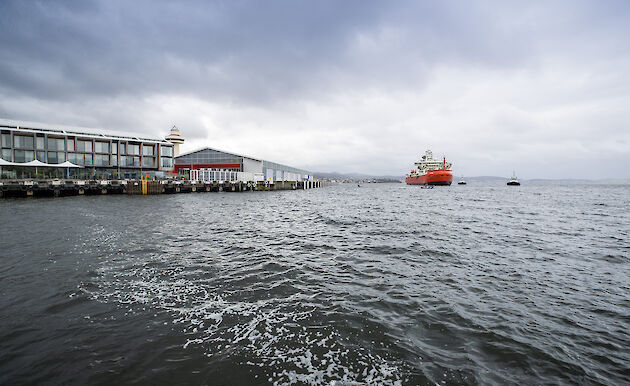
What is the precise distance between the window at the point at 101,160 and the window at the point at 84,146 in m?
1.93

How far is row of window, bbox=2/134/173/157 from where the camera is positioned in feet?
190

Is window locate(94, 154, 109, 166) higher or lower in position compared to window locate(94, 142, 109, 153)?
lower

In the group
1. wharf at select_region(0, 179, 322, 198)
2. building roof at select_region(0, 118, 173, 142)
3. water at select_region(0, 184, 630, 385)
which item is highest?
building roof at select_region(0, 118, 173, 142)

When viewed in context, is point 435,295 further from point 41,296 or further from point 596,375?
point 41,296

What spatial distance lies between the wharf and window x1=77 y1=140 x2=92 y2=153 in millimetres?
25652

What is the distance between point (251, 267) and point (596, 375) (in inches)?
360

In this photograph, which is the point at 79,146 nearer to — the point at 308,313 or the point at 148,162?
the point at 148,162

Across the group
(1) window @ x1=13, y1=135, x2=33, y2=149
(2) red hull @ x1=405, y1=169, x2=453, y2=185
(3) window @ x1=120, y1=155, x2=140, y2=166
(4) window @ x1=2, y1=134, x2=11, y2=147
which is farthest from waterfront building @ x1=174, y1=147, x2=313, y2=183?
(2) red hull @ x1=405, y1=169, x2=453, y2=185

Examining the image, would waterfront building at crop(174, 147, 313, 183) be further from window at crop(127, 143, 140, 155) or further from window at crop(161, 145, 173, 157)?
window at crop(127, 143, 140, 155)

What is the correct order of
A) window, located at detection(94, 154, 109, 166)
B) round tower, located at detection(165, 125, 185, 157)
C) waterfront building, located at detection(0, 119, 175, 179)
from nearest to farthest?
1. waterfront building, located at detection(0, 119, 175, 179)
2. window, located at detection(94, 154, 109, 166)
3. round tower, located at detection(165, 125, 185, 157)

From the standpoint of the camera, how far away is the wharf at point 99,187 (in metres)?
39.6

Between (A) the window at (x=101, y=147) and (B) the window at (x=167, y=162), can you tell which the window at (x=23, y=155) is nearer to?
(A) the window at (x=101, y=147)

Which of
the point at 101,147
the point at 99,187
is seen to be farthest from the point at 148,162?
the point at 99,187

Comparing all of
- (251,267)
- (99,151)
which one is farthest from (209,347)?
(99,151)
